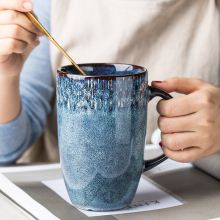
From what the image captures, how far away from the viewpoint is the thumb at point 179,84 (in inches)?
19.1

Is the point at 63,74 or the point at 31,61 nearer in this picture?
the point at 63,74

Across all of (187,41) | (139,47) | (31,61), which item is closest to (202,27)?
(187,41)

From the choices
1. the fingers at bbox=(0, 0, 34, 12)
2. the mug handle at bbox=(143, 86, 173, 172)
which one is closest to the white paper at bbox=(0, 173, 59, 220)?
the mug handle at bbox=(143, 86, 173, 172)

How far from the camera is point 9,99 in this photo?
0.69m

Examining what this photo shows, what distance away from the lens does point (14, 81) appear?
0.66 meters

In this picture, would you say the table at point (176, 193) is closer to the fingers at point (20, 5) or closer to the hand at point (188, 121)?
the hand at point (188, 121)

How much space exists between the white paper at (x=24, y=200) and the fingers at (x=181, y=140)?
0.63 ft

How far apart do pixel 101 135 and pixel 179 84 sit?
0.53 feet

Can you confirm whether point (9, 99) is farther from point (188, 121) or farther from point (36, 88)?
point (188, 121)

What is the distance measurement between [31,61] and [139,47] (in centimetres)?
29

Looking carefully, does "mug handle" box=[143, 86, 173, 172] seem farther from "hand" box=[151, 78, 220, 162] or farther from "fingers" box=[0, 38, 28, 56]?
"fingers" box=[0, 38, 28, 56]

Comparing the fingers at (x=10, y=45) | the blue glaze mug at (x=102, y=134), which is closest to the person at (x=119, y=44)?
the fingers at (x=10, y=45)

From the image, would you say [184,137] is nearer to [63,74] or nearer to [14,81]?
[63,74]

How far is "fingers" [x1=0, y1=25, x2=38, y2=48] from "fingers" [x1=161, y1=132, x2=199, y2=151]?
0.27 meters
